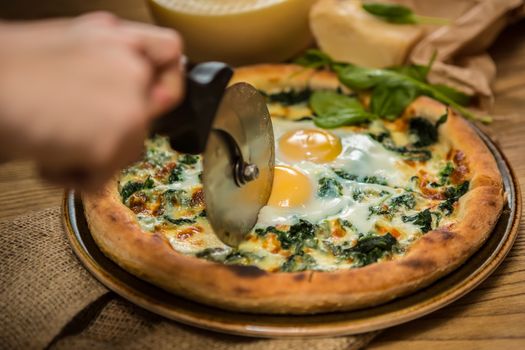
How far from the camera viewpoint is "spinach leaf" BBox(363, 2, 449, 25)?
3.98 m

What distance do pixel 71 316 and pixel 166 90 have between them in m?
1.04

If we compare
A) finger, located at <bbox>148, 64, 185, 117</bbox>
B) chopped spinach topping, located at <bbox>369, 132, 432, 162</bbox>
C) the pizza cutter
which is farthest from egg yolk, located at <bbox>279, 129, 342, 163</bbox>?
finger, located at <bbox>148, 64, 185, 117</bbox>

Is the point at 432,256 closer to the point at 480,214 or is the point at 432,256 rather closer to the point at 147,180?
the point at 480,214

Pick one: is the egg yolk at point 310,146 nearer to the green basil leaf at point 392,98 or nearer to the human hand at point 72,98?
the green basil leaf at point 392,98

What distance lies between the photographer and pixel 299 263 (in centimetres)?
253

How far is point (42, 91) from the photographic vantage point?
156 cm

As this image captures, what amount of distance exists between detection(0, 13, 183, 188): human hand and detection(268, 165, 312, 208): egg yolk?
1170 mm

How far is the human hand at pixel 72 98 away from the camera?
1546 millimetres

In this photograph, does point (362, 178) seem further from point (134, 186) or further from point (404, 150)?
point (134, 186)

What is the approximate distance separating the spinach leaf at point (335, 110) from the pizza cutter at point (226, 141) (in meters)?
0.68

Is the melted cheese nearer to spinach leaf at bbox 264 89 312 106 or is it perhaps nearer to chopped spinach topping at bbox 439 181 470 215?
chopped spinach topping at bbox 439 181 470 215

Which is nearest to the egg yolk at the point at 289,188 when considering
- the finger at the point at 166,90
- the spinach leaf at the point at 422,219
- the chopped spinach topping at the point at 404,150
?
the spinach leaf at the point at 422,219

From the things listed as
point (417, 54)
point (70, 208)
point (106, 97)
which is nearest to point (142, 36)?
point (106, 97)

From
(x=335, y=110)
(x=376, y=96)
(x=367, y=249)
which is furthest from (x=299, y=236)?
(x=376, y=96)
